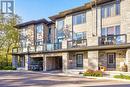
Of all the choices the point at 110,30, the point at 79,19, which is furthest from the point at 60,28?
the point at 110,30

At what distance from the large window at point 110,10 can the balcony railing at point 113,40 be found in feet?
10.9

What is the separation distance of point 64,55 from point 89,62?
4369 millimetres

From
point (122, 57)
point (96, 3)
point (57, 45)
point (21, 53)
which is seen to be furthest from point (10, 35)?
A: point (122, 57)

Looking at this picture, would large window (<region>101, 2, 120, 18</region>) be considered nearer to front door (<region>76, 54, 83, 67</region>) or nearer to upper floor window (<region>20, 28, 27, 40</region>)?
front door (<region>76, 54, 83, 67</region>)

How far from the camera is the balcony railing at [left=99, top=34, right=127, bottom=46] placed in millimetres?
27562

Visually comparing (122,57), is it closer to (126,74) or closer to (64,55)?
(126,74)

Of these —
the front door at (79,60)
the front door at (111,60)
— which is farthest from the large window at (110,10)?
the front door at (79,60)

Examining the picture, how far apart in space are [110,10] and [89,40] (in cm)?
454

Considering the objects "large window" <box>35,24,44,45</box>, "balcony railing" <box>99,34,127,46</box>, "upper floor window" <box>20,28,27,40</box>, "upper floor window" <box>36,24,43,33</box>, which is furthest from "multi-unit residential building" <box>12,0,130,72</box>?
"upper floor window" <box>20,28,27,40</box>

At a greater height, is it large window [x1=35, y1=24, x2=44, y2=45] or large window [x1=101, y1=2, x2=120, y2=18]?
large window [x1=101, y1=2, x2=120, y2=18]

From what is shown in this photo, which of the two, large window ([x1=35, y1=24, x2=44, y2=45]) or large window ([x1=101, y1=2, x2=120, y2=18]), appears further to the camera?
large window ([x1=35, y1=24, x2=44, y2=45])

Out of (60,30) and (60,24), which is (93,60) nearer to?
(60,30)

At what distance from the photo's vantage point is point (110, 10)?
3091cm

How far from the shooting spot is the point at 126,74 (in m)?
25.5
